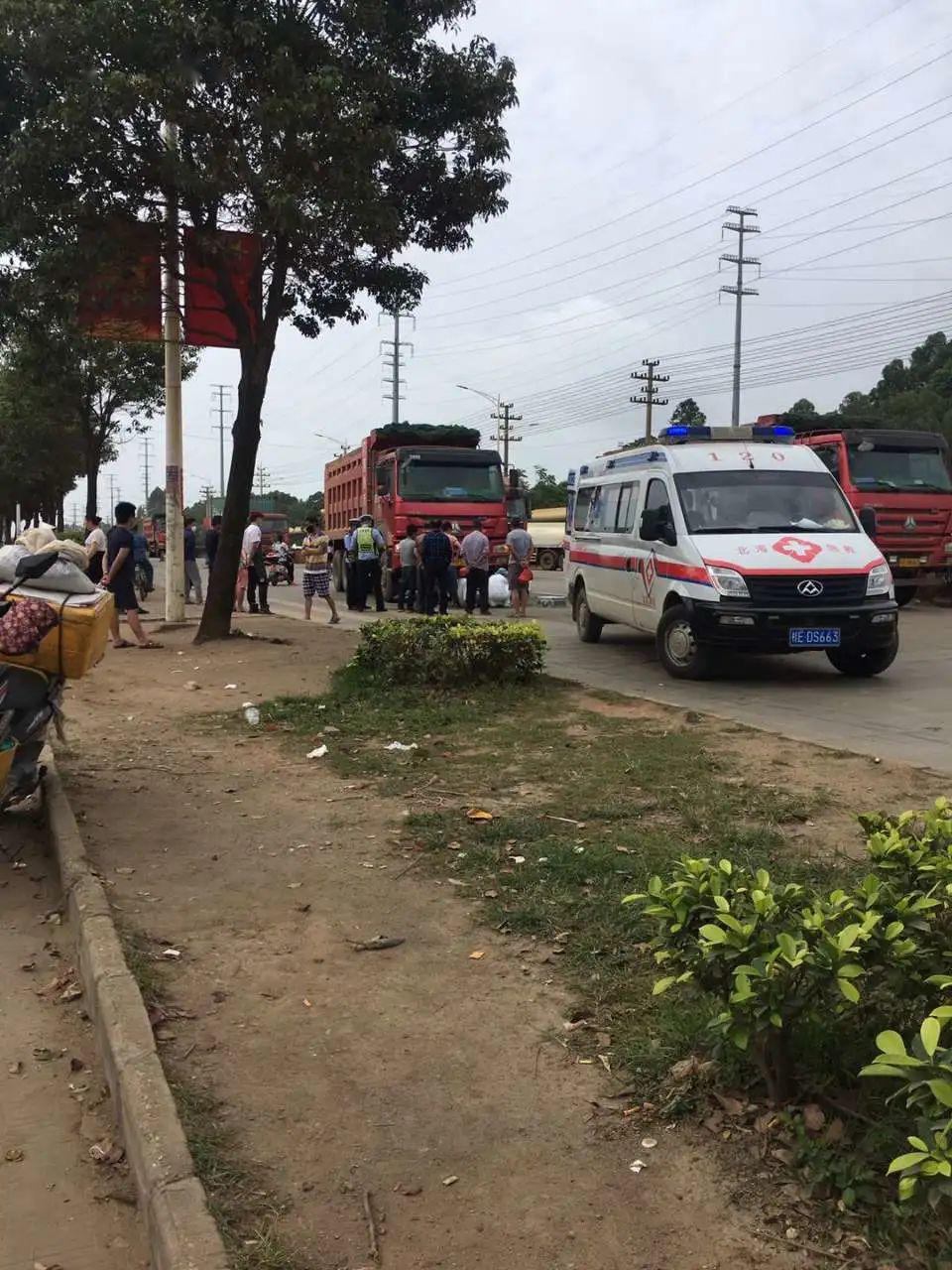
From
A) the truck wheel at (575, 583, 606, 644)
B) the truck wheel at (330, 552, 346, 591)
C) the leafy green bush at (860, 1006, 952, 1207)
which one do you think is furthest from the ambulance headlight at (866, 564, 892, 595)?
the truck wheel at (330, 552, 346, 591)

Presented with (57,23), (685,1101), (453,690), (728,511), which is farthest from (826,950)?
(57,23)

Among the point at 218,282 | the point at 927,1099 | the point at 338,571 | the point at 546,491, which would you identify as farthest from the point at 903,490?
the point at 546,491

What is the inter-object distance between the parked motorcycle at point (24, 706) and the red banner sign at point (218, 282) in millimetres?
6814

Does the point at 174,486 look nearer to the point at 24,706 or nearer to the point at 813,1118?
the point at 24,706

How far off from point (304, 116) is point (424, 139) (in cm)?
246

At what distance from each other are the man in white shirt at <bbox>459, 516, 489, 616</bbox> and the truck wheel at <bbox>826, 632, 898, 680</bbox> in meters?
9.06

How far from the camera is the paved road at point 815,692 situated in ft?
23.9

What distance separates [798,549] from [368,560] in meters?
10.9

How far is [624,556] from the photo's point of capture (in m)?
11.4

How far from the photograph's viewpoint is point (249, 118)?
34.4ft

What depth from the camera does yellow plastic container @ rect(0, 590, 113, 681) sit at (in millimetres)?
5152

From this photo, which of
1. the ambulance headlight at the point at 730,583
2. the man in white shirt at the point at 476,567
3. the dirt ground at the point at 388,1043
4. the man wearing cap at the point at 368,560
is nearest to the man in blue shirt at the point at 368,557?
the man wearing cap at the point at 368,560

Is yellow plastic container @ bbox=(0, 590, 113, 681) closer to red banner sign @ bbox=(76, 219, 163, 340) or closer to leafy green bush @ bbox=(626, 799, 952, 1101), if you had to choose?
leafy green bush @ bbox=(626, 799, 952, 1101)

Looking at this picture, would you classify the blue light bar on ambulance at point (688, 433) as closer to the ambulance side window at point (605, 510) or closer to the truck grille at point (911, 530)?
the ambulance side window at point (605, 510)
